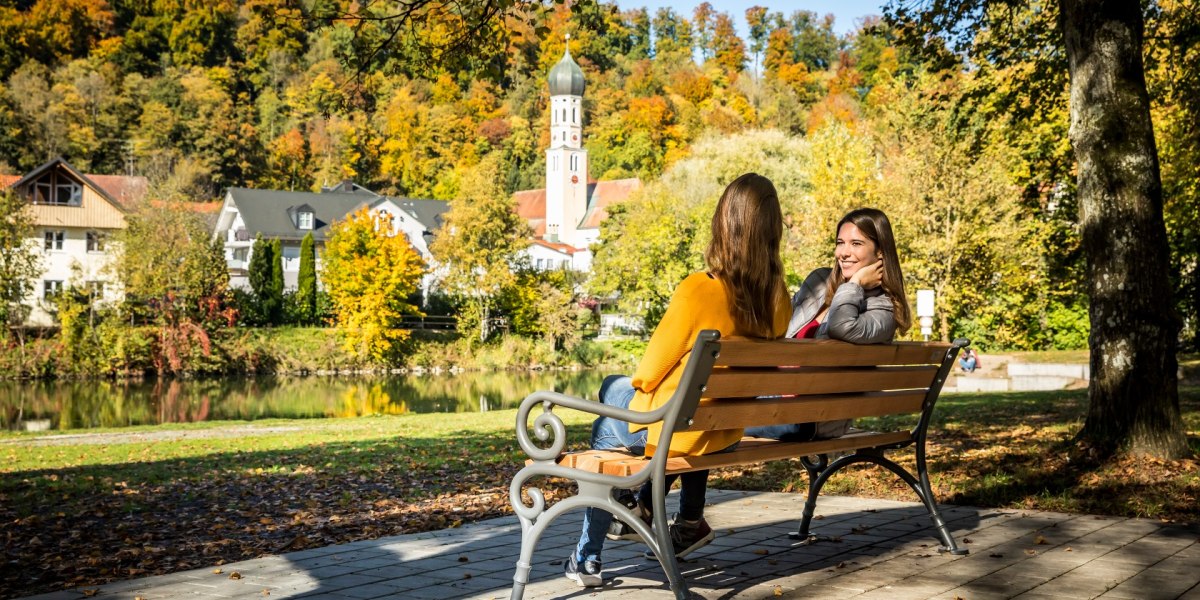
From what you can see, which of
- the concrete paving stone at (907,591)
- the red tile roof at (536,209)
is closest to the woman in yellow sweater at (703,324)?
the concrete paving stone at (907,591)

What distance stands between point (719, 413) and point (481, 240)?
169 ft

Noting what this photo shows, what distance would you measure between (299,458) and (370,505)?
4316 mm

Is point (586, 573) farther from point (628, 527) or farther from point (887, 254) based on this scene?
point (887, 254)

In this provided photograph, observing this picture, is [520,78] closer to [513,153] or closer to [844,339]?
[513,153]

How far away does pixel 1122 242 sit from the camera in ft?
23.8

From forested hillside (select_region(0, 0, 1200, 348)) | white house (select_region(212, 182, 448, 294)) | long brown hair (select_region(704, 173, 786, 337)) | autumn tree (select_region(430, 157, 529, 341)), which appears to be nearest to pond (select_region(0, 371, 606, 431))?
forested hillside (select_region(0, 0, 1200, 348))

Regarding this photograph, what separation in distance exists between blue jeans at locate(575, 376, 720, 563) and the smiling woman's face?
4.09 feet

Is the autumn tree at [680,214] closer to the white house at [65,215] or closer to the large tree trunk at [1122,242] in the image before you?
the white house at [65,215]

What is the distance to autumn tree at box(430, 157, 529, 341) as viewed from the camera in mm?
54656

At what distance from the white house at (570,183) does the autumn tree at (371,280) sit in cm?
4195

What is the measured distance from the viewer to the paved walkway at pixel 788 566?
455 cm

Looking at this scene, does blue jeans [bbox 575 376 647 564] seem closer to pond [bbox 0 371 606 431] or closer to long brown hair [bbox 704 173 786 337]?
long brown hair [bbox 704 173 786 337]

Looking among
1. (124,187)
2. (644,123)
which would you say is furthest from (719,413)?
(644,123)

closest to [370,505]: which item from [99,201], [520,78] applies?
[99,201]
